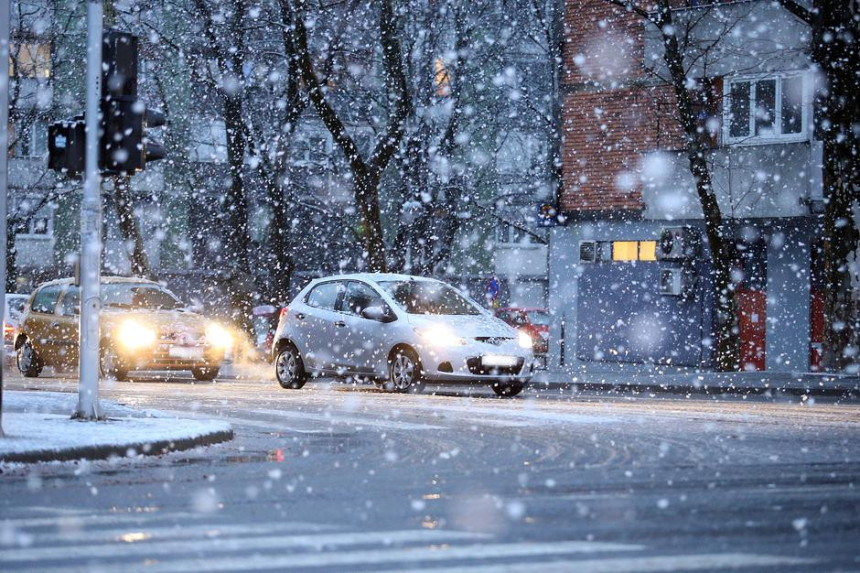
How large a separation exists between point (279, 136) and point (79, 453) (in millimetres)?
26377

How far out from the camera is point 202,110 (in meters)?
50.5

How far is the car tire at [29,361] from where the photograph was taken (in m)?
27.4

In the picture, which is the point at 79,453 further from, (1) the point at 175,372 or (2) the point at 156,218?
(2) the point at 156,218

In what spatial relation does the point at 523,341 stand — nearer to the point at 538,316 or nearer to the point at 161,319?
the point at 161,319

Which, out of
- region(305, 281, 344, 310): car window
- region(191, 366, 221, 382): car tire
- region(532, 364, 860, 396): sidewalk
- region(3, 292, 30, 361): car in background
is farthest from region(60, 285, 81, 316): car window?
region(532, 364, 860, 396): sidewalk

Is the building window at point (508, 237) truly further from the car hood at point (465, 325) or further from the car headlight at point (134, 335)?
the car hood at point (465, 325)

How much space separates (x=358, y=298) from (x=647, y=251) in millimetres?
12643

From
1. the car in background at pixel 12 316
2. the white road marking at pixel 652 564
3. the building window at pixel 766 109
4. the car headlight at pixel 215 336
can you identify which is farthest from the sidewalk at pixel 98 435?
the building window at pixel 766 109

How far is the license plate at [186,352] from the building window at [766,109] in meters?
12.0

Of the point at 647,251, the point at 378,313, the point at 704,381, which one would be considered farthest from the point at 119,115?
the point at 647,251

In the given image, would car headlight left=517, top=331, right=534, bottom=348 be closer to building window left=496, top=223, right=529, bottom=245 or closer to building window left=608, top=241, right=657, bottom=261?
building window left=608, top=241, right=657, bottom=261

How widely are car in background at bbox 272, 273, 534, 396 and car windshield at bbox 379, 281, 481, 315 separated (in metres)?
0.01

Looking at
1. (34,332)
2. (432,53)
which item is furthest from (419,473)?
(432,53)

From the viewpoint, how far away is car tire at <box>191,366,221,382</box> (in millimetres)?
26344
